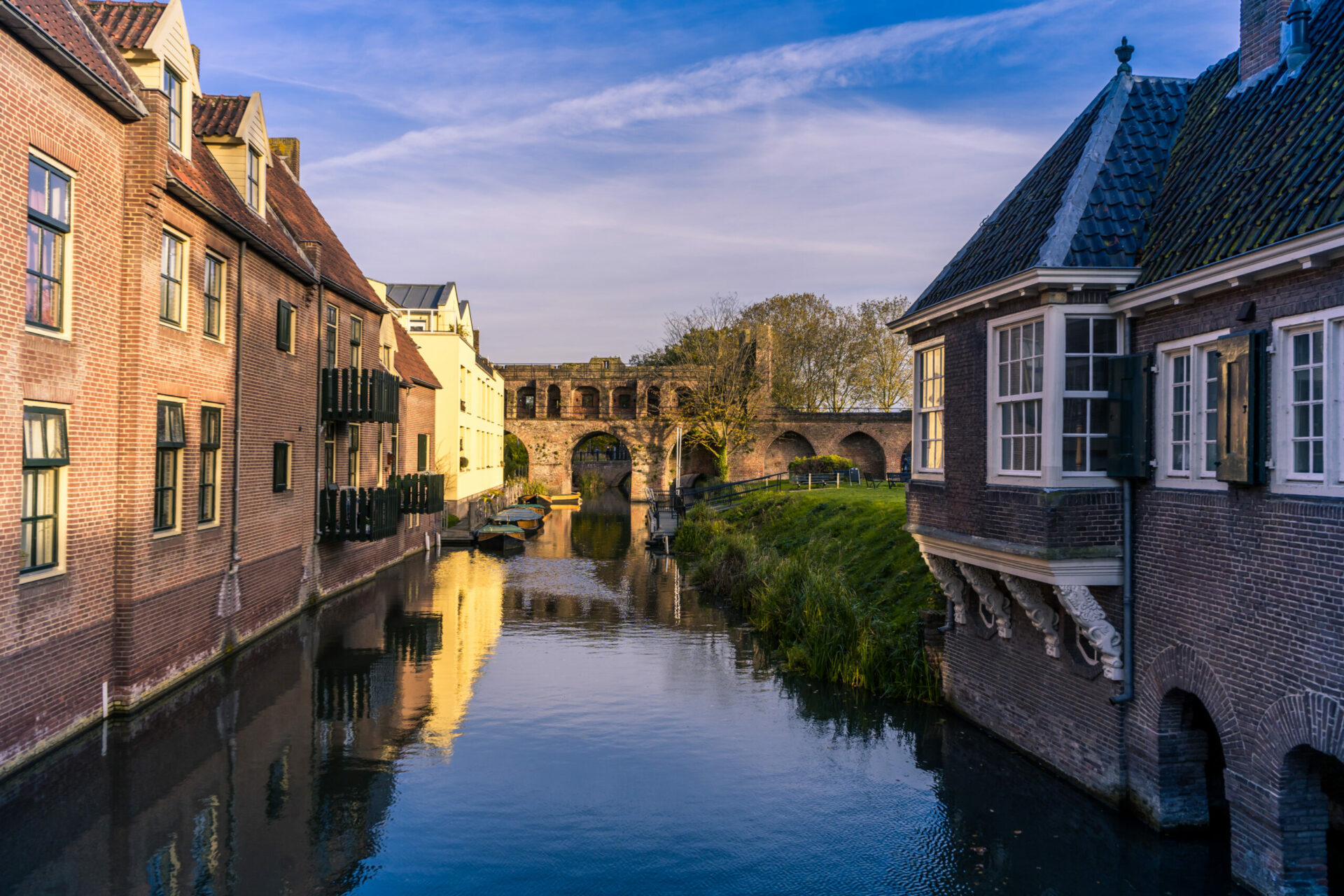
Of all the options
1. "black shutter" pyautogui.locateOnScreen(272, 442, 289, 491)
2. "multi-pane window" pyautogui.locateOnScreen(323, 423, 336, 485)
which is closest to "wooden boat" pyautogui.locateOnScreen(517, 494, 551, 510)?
"multi-pane window" pyautogui.locateOnScreen(323, 423, 336, 485)

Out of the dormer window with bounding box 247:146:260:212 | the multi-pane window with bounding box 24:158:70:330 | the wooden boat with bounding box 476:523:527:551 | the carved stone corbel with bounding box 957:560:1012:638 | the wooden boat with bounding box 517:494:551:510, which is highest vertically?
the dormer window with bounding box 247:146:260:212

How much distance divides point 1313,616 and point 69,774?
11.5 metres

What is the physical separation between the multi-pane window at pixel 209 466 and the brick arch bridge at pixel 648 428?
4229cm

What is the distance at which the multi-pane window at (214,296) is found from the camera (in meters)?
14.8

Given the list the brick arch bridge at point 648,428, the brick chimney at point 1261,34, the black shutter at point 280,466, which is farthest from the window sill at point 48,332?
the brick arch bridge at point 648,428

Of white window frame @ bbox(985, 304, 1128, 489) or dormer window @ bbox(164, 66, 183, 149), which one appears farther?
dormer window @ bbox(164, 66, 183, 149)

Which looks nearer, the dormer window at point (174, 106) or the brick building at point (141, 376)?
the brick building at point (141, 376)

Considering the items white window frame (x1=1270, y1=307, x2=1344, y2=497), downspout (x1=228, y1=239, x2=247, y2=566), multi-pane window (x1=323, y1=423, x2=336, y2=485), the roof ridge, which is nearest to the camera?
white window frame (x1=1270, y1=307, x2=1344, y2=497)

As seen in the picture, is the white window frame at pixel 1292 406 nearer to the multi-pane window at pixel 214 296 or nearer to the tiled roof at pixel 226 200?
the tiled roof at pixel 226 200

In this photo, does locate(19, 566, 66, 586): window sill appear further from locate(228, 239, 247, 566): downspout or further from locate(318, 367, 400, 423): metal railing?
locate(318, 367, 400, 423): metal railing

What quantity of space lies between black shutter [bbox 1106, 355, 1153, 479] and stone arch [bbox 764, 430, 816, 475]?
47.8 m

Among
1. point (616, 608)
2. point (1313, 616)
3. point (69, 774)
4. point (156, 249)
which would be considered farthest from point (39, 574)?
point (616, 608)

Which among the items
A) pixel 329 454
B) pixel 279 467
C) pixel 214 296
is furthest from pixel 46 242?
pixel 329 454

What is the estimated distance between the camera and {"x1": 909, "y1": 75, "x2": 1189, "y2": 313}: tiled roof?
9055mm
